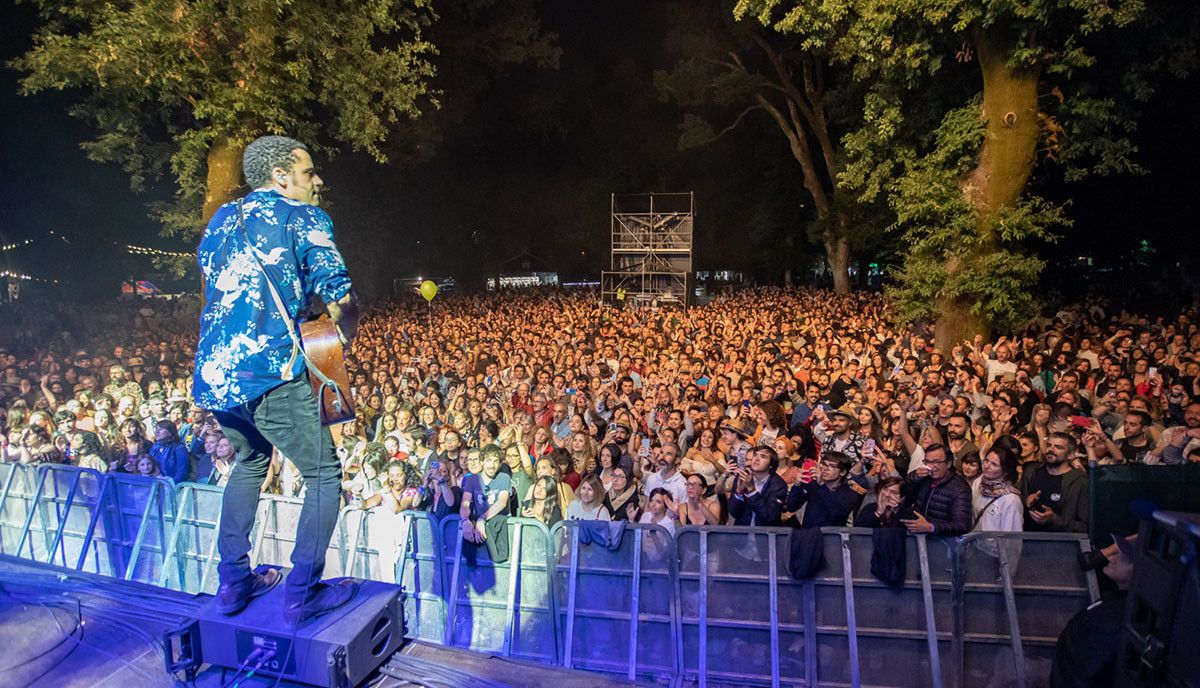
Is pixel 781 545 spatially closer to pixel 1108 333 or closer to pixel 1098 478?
pixel 1098 478

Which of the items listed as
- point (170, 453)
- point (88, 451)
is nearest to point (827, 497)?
point (170, 453)

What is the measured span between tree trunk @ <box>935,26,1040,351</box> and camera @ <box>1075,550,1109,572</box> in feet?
30.1

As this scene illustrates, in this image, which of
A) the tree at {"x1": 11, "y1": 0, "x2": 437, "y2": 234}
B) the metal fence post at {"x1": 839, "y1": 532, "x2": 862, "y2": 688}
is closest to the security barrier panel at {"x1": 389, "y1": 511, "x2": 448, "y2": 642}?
the metal fence post at {"x1": 839, "y1": 532, "x2": 862, "y2": 688}

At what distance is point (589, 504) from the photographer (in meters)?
5.00

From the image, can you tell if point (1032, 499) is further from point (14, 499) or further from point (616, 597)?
point (14, 499)

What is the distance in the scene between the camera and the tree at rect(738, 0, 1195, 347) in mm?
10508

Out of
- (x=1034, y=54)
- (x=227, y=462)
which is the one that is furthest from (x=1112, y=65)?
(x=227, y=462)

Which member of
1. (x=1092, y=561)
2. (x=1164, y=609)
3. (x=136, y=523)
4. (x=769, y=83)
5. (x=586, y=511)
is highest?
(x=769, y=83)

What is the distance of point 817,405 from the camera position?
7555 millimetres

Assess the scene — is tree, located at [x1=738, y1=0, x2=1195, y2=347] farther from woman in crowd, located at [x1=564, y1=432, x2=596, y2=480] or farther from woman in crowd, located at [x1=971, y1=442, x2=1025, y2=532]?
woman in crowd, located at [x1=564, y1=432, x2=596, y2=480]

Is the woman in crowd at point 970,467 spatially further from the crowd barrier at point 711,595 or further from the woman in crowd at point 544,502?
the woman in crowd at point 544,502

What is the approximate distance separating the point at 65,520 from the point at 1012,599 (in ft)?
20.7

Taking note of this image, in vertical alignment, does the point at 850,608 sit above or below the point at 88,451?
below

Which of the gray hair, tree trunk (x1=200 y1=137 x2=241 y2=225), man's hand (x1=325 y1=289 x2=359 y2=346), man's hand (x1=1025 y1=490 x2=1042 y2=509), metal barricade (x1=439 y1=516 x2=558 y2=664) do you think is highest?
tree trunk (x1=200 y1=137 x2=241 y2=225)
